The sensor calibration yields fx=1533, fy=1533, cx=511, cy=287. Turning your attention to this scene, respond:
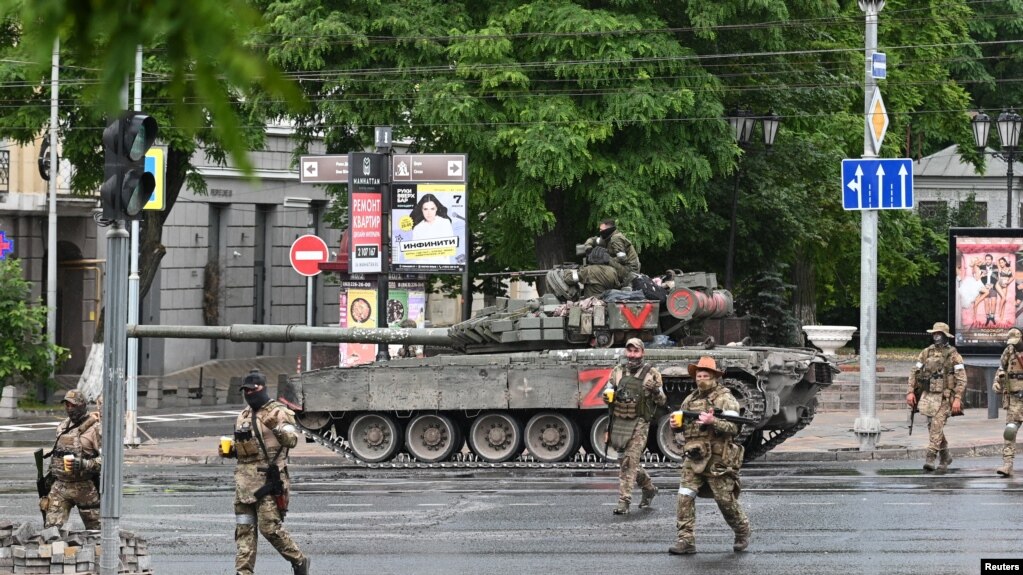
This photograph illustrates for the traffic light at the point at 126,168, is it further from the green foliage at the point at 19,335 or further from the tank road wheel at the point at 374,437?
the green foliage at the point at 19,335

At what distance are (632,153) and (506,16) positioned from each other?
10.8 ft

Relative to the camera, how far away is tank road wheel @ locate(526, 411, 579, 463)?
2033cm

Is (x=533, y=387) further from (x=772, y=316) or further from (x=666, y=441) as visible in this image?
(x=772, y=316)

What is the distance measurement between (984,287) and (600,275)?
23.9 ft

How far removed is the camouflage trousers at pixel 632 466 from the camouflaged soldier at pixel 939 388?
4.57 metres

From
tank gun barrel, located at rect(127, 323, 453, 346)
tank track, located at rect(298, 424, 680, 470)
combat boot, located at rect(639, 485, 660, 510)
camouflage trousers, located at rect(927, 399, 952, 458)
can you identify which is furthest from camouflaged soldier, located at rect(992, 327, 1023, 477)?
tank gun barrel, located at rect(127, 323, 453, 346)

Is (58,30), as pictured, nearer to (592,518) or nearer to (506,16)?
(592,518)

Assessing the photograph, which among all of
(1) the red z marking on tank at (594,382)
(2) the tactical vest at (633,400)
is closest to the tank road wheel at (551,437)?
(1) the red z marking on tank at (594,382)

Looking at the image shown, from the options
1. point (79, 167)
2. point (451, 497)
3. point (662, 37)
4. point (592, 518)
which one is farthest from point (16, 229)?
point (592, 518)

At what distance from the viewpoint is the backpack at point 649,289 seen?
2044cm

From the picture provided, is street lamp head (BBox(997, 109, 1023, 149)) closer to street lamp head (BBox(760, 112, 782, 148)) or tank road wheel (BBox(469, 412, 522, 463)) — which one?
street lamp head (BBox(760, 112, 782, 148))

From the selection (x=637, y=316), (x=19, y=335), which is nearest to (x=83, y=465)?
(x=637, y=316)

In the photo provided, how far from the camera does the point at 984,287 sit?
79.6ft

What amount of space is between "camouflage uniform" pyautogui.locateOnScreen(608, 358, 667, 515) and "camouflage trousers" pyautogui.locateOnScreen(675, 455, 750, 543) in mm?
2503
